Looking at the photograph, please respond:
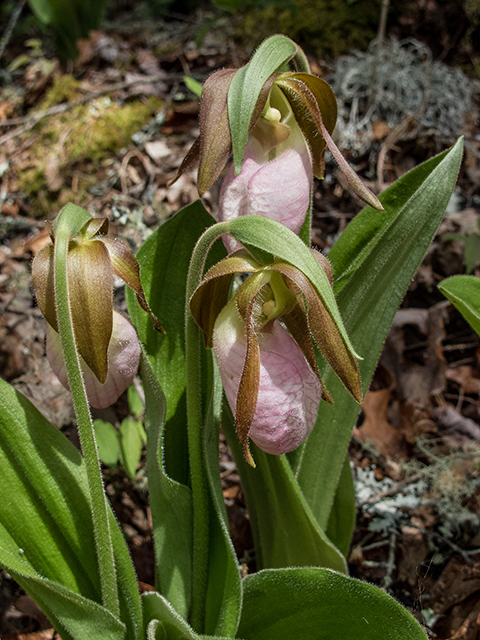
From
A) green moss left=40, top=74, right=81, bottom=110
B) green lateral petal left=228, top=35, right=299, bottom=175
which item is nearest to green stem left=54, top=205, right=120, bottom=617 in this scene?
green lateral petal left=228, top=35, right=299, bottom=175

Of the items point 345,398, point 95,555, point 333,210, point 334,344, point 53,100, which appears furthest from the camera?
point 53,100

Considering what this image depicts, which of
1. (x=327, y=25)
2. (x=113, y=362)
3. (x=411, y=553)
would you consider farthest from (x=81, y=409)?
(x=327, y=25)

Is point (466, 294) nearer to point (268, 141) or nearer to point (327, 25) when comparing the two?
point (268, 141)

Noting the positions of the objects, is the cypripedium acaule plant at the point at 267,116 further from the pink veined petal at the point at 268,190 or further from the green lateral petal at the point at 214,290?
the green lateral petal at the point at 214,290

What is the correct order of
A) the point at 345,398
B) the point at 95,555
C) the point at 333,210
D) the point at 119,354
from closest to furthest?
1. the point at 119,354
2. the point at 95,555
3. the point at 345,398
4. the point at 333,210

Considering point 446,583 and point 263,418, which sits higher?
point 263,418

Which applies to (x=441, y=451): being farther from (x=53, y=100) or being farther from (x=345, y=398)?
(x=53, y=100)

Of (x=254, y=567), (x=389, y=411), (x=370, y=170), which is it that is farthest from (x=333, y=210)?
(x=254, y=567)
